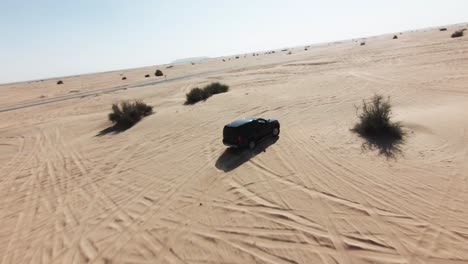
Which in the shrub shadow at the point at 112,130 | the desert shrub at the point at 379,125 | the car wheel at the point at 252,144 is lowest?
the shrub shadow at the point at 112,130

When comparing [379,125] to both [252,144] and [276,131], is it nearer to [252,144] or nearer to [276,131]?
[276,131]

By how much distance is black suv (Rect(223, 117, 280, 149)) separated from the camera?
1093 cm

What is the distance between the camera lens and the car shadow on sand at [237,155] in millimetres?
10171

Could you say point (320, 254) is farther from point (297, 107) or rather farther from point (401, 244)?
point (297, 107)


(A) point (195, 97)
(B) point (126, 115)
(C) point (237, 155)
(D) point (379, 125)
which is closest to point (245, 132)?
(C) point (237, 155)

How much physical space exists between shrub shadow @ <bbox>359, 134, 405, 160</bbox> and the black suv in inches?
162

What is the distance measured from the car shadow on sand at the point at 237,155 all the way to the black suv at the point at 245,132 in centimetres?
34

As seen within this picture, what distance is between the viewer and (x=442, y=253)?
5.20m

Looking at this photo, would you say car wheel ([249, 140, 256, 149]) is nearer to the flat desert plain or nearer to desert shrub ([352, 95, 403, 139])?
the flat desert plain

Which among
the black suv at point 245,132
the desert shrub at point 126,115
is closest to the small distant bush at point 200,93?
the desert shrub at point 126,115

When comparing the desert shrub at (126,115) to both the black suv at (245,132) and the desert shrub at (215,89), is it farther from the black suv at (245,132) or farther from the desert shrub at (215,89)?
the black suv at (245,132)

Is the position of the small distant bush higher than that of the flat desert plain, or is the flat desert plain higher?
the small distant bush

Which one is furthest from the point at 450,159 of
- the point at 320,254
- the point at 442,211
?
the point at 320,254

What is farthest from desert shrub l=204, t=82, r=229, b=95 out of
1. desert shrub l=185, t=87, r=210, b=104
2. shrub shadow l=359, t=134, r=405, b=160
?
shrub shadow l=359, t=134, r=405, b=160
